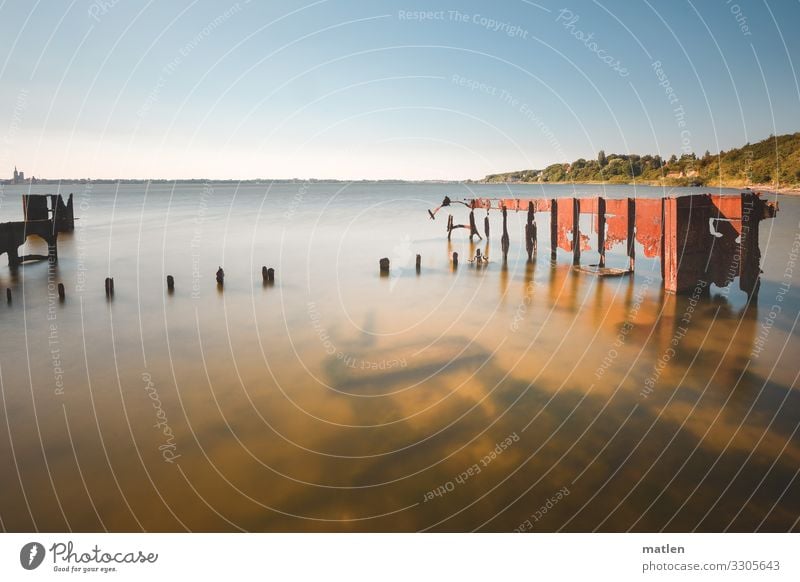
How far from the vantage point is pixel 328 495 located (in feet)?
19.3

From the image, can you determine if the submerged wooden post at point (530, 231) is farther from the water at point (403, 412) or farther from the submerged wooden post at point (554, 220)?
the water at point (403, 412)

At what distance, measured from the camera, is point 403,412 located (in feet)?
26.3

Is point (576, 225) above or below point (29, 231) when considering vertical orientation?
below

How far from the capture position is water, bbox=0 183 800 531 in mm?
5609

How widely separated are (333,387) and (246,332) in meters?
4.84

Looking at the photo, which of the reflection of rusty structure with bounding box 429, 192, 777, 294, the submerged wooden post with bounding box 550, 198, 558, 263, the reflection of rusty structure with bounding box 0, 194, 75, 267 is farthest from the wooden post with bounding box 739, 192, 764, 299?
the reflection of rusty structure with bounding box 0, 194, 75, 267

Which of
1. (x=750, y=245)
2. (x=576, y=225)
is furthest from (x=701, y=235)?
(x=576, y=225)

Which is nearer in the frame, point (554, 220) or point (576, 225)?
point (576, 225)

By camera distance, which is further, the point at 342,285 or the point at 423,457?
the point at 342,285

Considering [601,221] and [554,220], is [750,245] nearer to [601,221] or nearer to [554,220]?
[601,221]

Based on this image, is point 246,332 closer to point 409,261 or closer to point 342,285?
point 342,285

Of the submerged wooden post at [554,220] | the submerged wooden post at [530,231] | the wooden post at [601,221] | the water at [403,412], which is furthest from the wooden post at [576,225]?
the water at [403,412]

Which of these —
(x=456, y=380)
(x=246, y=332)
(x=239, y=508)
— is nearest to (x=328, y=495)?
(x=239, y=508)
